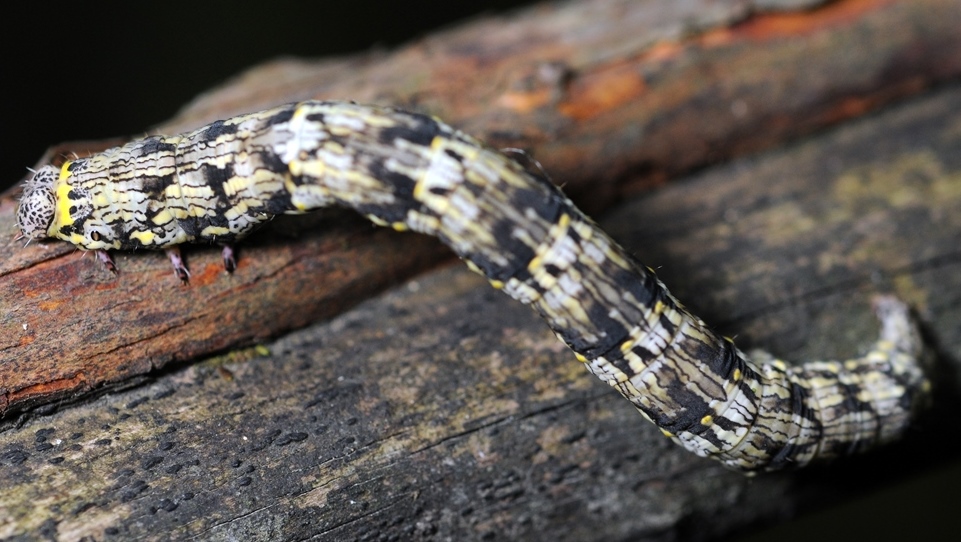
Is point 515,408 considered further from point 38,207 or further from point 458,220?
point 38,207

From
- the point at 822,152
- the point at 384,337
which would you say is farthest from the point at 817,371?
the point at 384,337

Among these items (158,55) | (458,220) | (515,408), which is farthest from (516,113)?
(158,55)

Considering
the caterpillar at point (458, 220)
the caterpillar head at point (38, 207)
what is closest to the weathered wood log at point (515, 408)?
the caterpillar at point (458, 220)

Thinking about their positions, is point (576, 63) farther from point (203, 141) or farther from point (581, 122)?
point (203, 141)

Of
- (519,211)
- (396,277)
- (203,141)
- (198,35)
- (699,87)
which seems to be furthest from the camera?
(198,35)

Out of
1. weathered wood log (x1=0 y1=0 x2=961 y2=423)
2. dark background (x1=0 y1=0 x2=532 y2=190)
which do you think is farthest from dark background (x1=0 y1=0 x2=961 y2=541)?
weathered wood log (x1=0 y1=0 x2=961 y2=423)

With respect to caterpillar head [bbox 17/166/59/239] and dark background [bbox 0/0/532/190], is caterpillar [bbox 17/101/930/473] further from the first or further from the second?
dark background [bbox 0/0/532/190]
